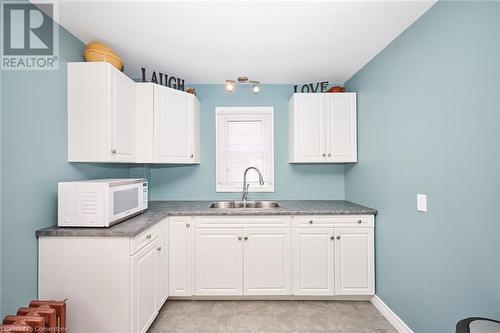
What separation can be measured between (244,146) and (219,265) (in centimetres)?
151

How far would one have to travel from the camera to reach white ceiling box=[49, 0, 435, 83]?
5.30 ft

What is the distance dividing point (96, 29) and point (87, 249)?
168cm

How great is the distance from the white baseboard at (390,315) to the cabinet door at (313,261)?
16.6 inches

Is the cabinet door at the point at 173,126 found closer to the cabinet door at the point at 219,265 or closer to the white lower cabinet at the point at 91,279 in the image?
the cabinet door at the point at 219,265

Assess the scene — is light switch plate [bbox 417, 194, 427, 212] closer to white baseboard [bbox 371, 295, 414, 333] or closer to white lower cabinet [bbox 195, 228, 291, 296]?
white baseboard [bbox 371, 295, 414, 333]

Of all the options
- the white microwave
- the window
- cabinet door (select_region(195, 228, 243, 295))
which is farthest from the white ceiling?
cabinet door (select_region(195, 228, 243, 295))

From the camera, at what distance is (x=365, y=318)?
Answer: 216 centimetres

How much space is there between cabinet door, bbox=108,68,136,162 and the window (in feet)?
3.58

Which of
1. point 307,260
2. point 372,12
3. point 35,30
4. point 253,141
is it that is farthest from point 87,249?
point 372,12

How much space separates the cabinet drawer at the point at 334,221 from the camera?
2369 millimetres

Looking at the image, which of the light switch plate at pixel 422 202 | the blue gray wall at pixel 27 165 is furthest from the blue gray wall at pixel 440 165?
the blue gray wall at pixel 27 165

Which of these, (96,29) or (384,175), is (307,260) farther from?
(96,29)

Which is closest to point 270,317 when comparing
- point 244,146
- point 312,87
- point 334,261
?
point 334,261

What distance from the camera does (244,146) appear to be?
317 centimetres
